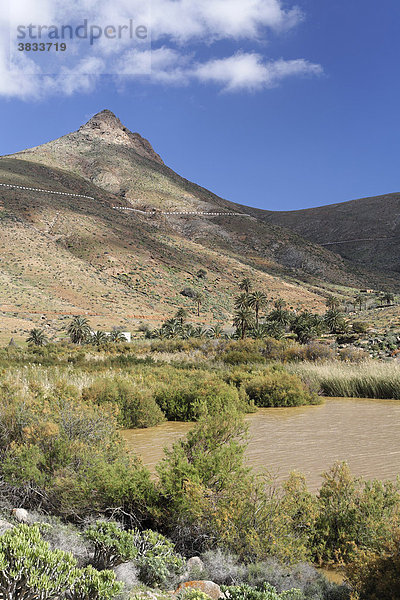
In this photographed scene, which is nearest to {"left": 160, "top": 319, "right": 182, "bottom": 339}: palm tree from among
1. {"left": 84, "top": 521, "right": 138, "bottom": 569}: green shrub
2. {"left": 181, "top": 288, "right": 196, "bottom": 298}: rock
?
{"left": 181, "top": 288, "right": 196, "bottom": 298}: rock

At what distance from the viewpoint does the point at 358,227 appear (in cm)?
15100

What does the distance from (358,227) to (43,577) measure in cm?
15843

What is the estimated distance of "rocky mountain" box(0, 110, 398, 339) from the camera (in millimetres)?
59344

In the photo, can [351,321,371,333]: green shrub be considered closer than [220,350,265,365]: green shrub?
No

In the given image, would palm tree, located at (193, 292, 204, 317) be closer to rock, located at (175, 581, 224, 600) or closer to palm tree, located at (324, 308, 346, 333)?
palm tree, located at (324, 308, 346, 333)

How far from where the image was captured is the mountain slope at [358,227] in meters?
132

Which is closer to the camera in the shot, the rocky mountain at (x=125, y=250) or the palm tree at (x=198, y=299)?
the rocky mountain at (x=125, y=250)

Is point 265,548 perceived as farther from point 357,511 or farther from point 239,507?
point 357,511

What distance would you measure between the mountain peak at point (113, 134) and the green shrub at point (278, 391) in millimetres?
152584

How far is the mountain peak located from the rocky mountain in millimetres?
14712

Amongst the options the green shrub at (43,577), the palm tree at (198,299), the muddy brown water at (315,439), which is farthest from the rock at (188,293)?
the green shrub at (43,577)

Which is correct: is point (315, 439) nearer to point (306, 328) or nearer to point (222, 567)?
point (222, 567)

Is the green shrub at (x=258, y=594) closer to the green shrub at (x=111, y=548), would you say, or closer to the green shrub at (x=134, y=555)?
the green shrub at (x=134, y=555)

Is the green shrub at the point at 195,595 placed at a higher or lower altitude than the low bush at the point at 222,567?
higher
